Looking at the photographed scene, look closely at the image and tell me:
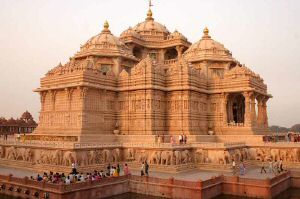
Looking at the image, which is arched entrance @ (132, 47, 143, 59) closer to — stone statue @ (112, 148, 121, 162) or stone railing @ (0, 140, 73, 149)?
stone statue @ (112, 148, 121, 162)

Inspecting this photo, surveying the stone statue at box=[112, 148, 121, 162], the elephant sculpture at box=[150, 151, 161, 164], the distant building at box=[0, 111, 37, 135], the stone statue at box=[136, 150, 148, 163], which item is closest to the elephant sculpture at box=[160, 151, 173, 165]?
the elephant sculpture at box=[150, 151, 161, 164]

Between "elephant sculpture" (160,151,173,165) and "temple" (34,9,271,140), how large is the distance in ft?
22.9

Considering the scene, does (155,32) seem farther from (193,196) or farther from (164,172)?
(193,196)

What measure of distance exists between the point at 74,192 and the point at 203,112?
2077 centimetres

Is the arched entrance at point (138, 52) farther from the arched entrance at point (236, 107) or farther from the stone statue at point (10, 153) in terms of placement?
the stone statue at point (10, 153)

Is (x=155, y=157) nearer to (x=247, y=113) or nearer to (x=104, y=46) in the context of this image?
(x=247, y=113)

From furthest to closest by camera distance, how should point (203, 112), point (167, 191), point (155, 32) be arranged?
1. point (155, 32)
2. point (203, 112)
3. point (167, 191)

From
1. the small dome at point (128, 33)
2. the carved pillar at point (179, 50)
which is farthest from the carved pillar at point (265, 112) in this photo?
the small dome at point (128, 33)

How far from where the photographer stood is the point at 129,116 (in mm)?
34219

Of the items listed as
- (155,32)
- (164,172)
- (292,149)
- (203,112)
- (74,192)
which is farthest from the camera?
(155,32)

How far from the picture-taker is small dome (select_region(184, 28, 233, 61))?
3975cm

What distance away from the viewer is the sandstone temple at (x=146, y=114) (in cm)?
2659

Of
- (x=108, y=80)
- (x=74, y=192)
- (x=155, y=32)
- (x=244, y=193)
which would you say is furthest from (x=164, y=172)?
(x=155, y=32)

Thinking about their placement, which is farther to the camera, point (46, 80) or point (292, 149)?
point (46, 80)
